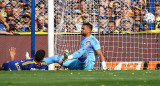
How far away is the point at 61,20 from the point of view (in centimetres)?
1112

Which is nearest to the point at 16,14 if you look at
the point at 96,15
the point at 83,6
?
the point at 83,6

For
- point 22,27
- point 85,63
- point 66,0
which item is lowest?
point 85,63

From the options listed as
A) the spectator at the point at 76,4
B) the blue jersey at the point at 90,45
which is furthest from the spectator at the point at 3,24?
the blue jersey at the point at 90,45

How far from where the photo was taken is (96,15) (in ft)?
38.8

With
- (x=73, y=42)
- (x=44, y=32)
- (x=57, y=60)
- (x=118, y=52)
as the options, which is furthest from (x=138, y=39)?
(x=57, y=60)

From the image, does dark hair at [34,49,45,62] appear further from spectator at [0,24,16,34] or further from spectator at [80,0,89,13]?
spectator at [0,24,16,34]

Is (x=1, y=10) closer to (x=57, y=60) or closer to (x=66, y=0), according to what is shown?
(x=66, y=0)

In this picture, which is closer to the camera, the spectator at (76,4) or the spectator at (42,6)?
the spectator at (42,6)

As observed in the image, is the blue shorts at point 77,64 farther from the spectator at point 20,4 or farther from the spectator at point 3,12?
the spectator at point 3,12

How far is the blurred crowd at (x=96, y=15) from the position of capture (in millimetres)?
11766

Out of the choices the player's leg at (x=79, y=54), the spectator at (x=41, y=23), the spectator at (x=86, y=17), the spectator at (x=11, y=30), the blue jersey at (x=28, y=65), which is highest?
the spectator at (x=86, y=17)

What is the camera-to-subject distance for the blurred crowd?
1177 cm

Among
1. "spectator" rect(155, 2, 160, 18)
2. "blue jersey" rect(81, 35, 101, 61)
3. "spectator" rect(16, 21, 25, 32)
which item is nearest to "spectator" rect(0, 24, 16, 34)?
"spectator" rect(16, 21, 25, 32)

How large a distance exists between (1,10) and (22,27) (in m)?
0.77
